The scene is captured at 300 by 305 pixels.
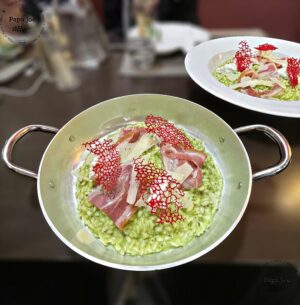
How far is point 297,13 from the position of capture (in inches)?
35.6

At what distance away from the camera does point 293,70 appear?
1.63 feet

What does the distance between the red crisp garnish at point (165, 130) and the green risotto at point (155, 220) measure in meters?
0.02

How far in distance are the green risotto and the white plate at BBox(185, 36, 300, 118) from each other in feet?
0.37

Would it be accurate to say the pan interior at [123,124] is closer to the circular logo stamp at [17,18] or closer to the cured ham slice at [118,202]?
the cured ham slice at [118,202]

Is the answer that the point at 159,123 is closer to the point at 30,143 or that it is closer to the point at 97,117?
the point at 97,117

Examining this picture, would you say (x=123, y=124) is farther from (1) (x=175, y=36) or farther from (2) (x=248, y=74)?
(1) (x=175, y=36)

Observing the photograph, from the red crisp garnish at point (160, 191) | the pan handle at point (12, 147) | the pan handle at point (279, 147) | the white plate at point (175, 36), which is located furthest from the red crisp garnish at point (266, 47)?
the white plate at point (175, 36)

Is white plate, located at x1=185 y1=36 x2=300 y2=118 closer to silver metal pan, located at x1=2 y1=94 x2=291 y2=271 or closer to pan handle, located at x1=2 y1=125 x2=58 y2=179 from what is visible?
silver metal pan, located at x1=2 y1=94 x2=291 y2=271

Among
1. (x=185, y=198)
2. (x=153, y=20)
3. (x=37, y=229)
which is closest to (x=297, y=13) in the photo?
(x=185, y=198)

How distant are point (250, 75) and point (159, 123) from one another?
170mm

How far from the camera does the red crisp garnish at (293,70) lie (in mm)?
491
